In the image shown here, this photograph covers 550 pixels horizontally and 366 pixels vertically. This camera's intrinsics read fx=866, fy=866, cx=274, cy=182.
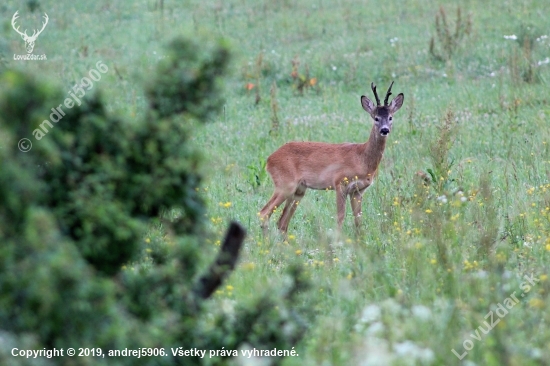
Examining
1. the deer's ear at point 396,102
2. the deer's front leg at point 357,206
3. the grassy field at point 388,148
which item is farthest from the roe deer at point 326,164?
the grassy field at point 388,148

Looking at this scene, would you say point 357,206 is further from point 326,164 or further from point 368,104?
point 368,104

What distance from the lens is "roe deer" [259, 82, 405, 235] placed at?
31.1 feet

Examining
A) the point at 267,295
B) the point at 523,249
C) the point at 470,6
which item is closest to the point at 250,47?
the point at 470,6

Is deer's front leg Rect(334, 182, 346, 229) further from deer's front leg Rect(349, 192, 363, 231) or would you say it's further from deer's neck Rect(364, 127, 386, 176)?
deer's neck Rect(364, 127, 386, 176)

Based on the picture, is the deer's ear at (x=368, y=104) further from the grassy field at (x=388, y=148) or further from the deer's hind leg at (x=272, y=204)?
the deer's hind leg at (x=272, y=204)

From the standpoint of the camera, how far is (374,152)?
9.67 meters

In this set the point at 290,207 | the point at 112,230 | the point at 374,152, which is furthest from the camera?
the point at 374,152

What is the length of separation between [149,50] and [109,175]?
14478 mm

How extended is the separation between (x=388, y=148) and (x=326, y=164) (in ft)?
5.12

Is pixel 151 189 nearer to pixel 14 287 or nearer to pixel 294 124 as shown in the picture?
pixel 14 287

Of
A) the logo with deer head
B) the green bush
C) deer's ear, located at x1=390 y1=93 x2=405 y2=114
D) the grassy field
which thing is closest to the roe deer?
deer's ear, located at x1=390 y1=93 x2=405 y2=114

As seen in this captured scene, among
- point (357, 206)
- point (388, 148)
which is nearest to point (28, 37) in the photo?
point (388, 148)

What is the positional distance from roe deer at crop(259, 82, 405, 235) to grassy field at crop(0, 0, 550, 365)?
10.4 inches

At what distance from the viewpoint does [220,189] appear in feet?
31.7
